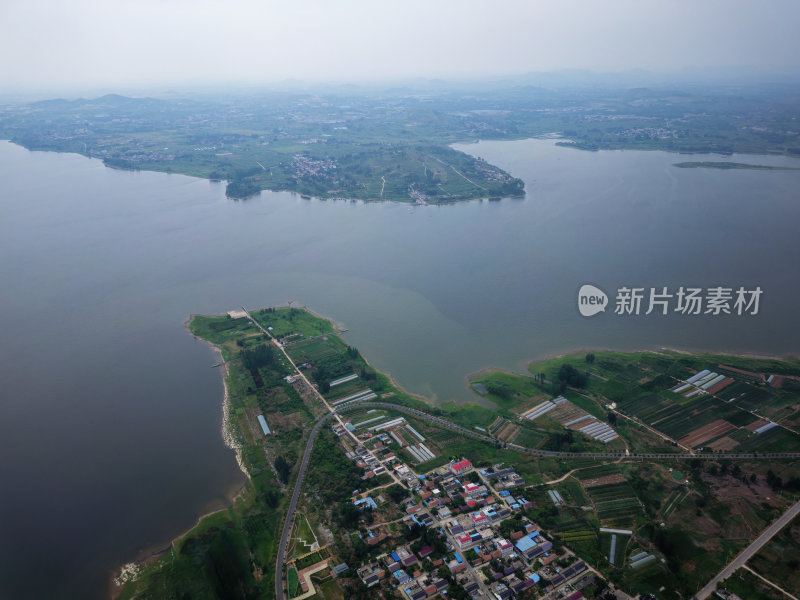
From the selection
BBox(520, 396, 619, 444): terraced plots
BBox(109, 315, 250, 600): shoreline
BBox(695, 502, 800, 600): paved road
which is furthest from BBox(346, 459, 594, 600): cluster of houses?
BBox(109, 315, 250, 600): shoreline

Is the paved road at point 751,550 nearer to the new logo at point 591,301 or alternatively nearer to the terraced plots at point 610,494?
the terraced plots at point 610,494

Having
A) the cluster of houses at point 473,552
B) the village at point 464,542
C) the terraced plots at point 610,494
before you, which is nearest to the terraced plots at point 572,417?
the terraced plots at point 610,494

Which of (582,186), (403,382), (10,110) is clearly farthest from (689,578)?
(10,110)

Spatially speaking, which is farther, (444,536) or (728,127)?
(728,127)

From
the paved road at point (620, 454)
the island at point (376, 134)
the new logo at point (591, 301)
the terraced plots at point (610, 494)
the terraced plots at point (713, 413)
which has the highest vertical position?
the island at point (376, 134)

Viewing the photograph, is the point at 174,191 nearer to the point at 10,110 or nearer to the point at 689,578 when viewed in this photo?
the point at 689,578

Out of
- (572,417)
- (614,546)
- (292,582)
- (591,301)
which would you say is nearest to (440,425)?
(572,417)

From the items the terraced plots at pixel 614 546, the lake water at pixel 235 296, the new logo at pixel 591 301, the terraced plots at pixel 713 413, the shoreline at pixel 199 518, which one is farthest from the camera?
the new logo at pixel 591 301
